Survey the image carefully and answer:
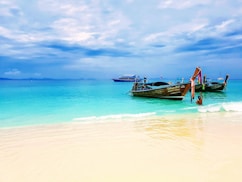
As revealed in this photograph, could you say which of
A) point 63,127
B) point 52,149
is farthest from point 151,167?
point 63,127

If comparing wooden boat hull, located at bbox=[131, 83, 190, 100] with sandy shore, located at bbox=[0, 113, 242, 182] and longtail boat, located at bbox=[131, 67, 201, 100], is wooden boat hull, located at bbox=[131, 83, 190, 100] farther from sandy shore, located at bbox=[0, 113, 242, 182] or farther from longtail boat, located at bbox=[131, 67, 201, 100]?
sandy shore, located at bbox=[0, 113, 242, 182]

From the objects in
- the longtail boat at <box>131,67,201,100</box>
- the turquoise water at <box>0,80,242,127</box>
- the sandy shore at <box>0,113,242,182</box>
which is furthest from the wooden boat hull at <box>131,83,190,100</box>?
the sandy shore at <box>0,113,242,182</box>

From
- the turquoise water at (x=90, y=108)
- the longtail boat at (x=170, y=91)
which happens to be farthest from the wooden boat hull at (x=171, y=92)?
the turquoise water at (x=90, y=108)

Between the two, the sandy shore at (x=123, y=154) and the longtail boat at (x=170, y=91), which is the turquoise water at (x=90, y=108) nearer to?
the longtail boat at (x=170, y=91)

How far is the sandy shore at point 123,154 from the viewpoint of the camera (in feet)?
16.7

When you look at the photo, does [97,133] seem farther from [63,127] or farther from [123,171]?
[123,171]

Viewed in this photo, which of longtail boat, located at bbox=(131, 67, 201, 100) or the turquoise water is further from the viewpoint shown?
longtail boat, located at bbox=(131, 67, 201, 100)

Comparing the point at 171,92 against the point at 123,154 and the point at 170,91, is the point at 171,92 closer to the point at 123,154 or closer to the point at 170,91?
the point at 170,91

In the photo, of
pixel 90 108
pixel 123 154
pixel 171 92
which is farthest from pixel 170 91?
pixel 123 154

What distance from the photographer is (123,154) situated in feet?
21.4

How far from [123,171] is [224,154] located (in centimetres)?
270

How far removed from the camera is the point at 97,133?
364 inches

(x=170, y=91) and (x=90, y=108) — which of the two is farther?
(x=170, y=91)

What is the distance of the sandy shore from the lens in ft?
16.7
